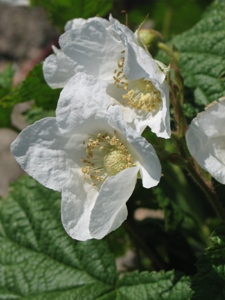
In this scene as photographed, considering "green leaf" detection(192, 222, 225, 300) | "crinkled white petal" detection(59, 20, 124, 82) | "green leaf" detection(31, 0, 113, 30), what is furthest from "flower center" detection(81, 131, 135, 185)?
"green leaf" detection(31, 0, 113, 30)

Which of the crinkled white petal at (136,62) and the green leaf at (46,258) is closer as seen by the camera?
the crinkled white petal at (136,62)

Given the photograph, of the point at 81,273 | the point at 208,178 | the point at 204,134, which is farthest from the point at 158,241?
the point at 204,134

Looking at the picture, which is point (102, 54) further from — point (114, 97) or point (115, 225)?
point (115, 225)

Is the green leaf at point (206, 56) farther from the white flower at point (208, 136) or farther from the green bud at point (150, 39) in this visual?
the white flower at point (208, 136)

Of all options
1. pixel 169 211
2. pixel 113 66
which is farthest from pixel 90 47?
pixel 169 211

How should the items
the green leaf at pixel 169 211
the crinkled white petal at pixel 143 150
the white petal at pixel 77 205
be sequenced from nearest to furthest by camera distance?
the crinkled white petal at pixel 143 150 < the white petal at pixel 77 205 < the green leaf at pixel 169 211

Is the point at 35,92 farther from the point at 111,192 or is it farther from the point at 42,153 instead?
the point at 111,192

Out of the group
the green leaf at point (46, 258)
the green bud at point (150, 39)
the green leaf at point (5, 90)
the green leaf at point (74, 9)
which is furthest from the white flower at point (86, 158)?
the green leaf at point (74, 9)

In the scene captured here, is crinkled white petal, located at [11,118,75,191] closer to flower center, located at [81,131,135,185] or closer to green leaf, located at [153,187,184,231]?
flower center, located at [81,131,135,185]
